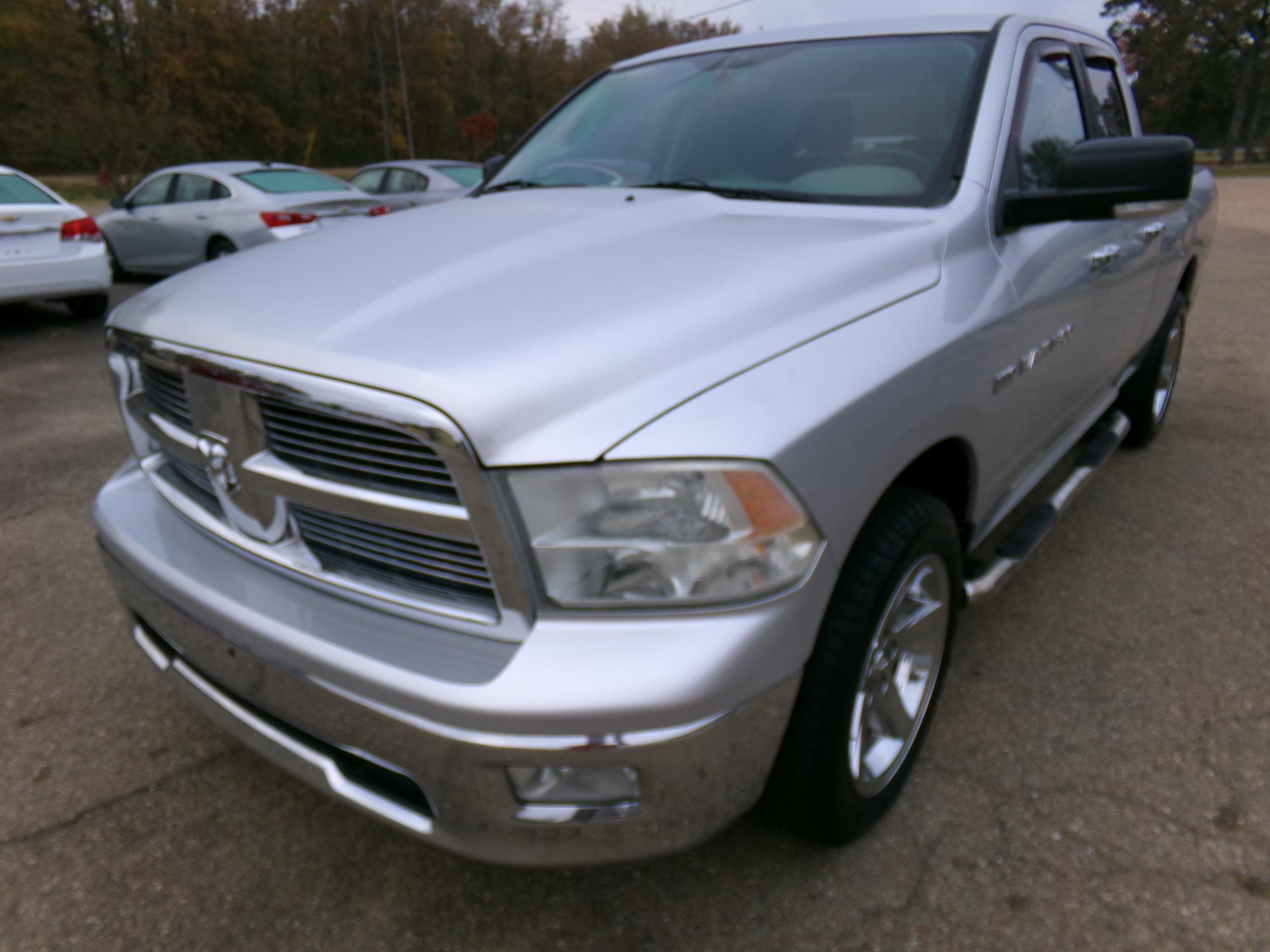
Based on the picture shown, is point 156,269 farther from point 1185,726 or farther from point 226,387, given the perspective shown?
point 1185,726

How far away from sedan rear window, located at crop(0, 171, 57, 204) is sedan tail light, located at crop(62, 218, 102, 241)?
0.20 metres

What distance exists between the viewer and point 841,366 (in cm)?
167

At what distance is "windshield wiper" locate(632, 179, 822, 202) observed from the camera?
8.10 ft

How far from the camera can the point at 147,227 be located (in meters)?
9.83

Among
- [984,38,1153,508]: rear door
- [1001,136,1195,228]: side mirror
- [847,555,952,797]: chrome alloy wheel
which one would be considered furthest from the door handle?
[847,555,952,797]: chrome alloy wheel

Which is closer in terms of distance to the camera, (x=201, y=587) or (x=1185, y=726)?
(x=201, y=587)

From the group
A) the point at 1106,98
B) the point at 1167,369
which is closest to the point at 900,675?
the point at 1106,98

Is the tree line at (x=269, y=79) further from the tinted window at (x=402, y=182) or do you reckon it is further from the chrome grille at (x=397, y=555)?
the chrome grille at (x=397, y=555)

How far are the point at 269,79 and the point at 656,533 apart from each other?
4860 cm

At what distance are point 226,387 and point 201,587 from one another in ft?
1.26

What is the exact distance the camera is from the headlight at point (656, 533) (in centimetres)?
145

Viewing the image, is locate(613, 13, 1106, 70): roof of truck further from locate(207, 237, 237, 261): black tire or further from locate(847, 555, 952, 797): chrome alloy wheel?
locate(207, 237, 237, 261): black tire

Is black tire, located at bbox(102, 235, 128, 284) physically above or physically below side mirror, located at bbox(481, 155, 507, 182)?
below

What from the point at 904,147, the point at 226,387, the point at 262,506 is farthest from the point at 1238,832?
the point at 226,387
